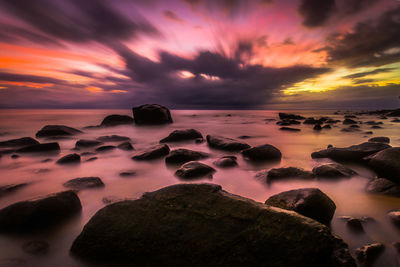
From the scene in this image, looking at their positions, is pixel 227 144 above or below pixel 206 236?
below

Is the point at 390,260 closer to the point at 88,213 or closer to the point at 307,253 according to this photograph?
the point at 307,253

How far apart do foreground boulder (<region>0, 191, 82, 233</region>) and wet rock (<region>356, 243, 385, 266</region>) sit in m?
2.74

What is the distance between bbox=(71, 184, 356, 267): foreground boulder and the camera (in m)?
1.31

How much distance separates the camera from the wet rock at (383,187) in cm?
249

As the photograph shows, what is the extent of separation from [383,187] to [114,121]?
15587 mm

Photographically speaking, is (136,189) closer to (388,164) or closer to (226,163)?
(226,163)

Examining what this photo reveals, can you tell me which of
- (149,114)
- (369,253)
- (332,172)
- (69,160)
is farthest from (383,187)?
(149,114)

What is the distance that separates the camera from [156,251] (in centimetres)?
145

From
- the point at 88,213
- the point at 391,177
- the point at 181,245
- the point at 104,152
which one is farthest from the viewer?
the point at 104,152

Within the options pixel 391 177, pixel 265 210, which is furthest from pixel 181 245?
pixel 391 177

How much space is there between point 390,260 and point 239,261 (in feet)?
3.96

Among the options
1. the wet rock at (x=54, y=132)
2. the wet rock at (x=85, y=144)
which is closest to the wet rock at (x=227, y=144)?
the wet rock at (x=85, y=144)

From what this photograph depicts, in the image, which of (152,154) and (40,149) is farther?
(40,149)

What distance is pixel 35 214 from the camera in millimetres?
1843
